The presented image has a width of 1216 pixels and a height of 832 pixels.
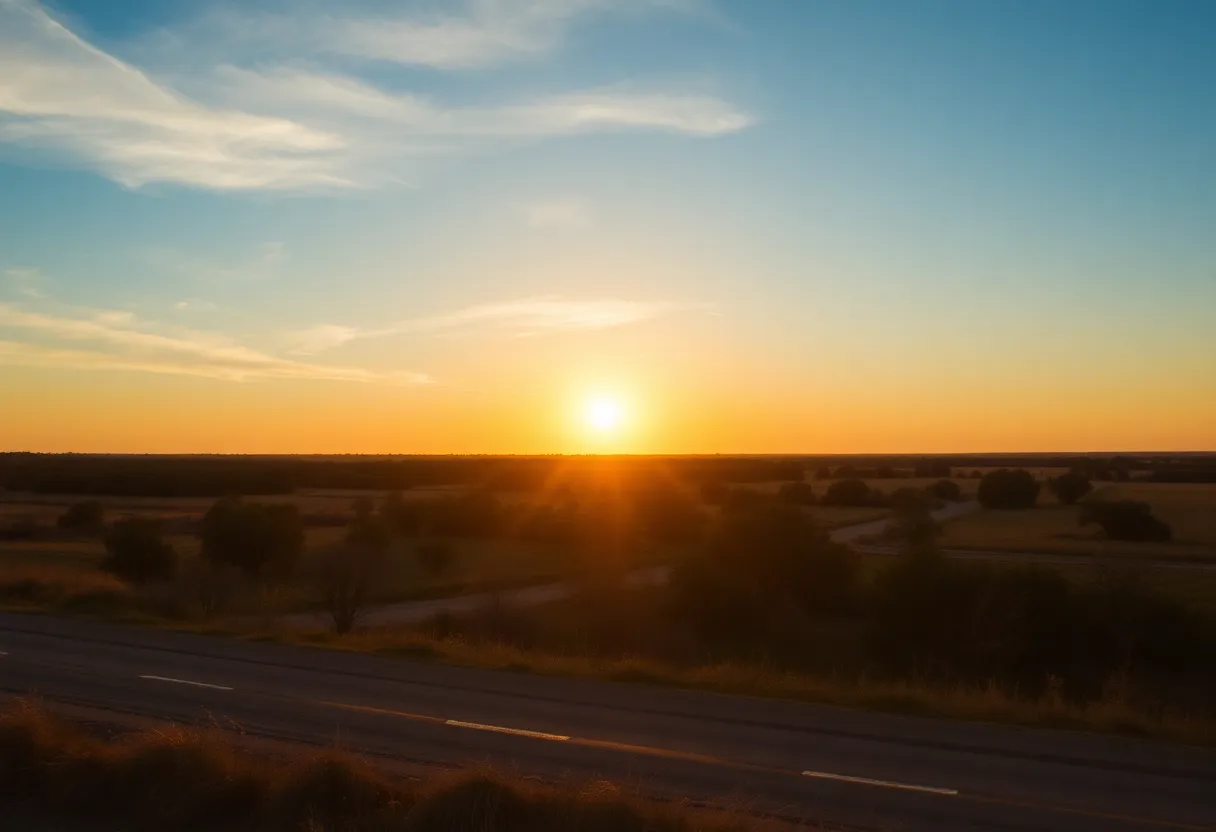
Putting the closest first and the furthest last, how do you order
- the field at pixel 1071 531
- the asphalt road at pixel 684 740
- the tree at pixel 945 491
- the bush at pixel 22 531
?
1. the asphalt road at pixel 684 740
2. the field at pixel 1071 531
3. the bush at pixel 22 531
4. the tree at pixel 945 491

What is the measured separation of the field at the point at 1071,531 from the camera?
6407 centimetres

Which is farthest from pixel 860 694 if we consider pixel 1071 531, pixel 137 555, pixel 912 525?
pixel 1071 531

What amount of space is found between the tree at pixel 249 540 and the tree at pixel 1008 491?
3147 inches

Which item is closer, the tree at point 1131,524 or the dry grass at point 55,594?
the dry grass at point 55,594

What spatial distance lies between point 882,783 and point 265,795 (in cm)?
588

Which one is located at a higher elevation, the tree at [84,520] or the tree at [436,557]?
the tree at [84,520]

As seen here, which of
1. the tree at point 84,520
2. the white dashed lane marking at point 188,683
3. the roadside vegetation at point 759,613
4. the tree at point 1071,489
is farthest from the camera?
the tree at point 1071,489

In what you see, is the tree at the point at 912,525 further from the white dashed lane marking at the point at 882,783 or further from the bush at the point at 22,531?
the bush at the point at 22,531

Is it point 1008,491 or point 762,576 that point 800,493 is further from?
point 762,576

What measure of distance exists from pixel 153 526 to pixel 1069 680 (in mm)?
40569

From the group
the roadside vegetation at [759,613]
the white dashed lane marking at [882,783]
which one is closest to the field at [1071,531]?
the roadside vegetation at [759,613]

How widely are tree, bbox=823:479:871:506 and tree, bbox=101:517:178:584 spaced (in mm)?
79683

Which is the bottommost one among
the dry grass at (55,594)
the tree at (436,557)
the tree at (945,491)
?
the tree at (436,557)

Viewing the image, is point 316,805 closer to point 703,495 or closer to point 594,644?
point 594,644
